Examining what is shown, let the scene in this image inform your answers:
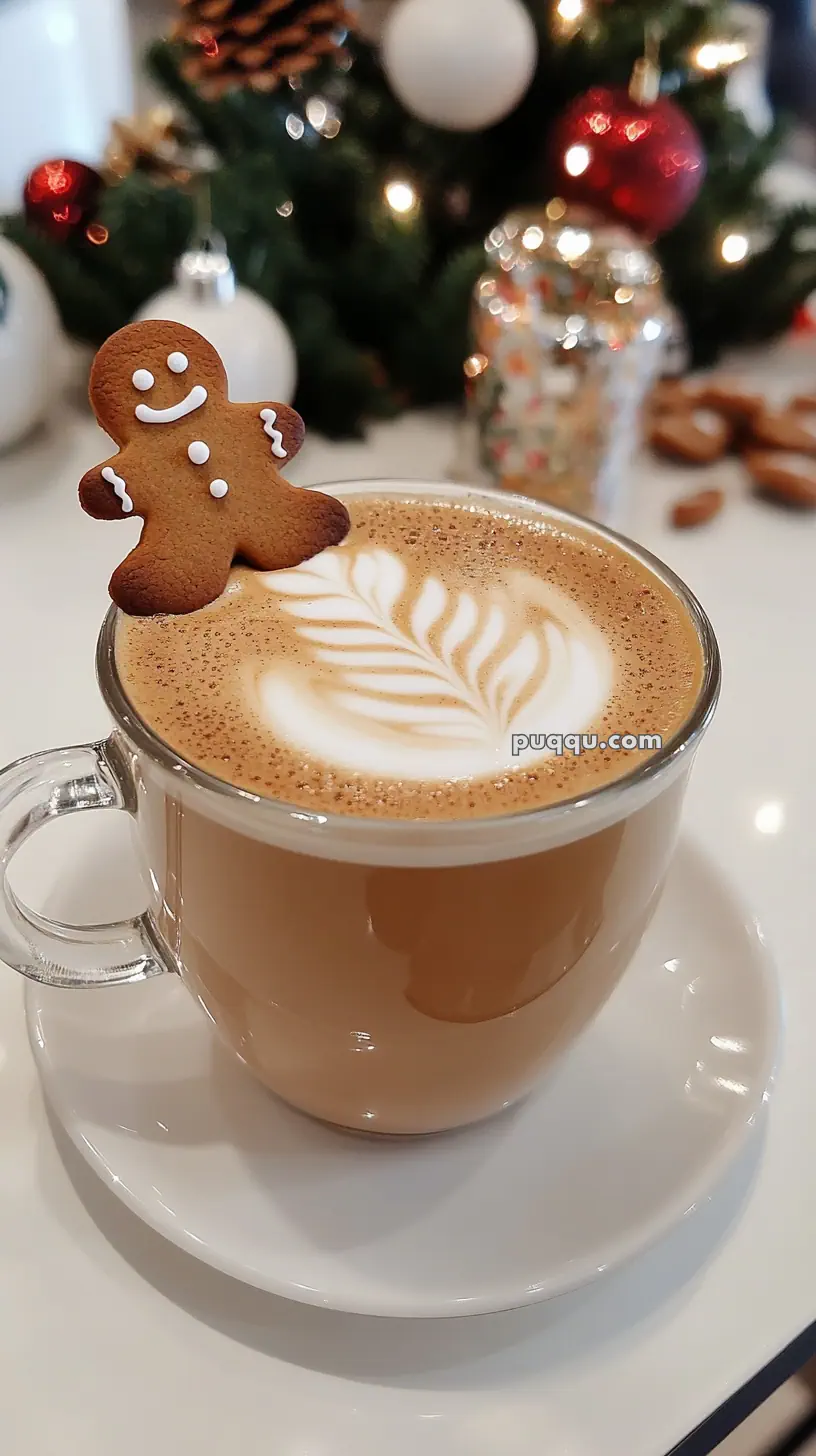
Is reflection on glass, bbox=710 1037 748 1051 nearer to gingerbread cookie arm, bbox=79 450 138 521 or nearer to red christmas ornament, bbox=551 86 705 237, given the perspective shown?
gingerbread cookie arm, bbox=79 450 138 521

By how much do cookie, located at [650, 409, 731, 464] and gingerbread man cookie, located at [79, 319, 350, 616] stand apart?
865 millimetres

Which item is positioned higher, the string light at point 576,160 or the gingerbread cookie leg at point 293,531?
the string light at point 576,160

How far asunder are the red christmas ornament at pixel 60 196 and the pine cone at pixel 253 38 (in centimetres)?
17

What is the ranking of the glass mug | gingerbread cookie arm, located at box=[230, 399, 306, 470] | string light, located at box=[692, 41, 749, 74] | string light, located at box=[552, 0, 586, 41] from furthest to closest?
1. string light, located at box=[692, 41, 749, 74]
2. string light, located at box=[552, 0, 586, 41]
3. gingerbread cookie arm, located at box=[230, 399, 306, 470]
4. the glass mug

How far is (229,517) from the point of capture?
58 centimetres

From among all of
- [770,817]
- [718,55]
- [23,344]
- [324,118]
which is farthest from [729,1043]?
[718,55]

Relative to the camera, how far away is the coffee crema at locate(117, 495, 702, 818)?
48 centimetres

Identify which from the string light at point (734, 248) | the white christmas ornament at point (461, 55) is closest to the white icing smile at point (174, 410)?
the white christmas ornament at point (461, 55)

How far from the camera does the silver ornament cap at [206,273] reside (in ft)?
3.72

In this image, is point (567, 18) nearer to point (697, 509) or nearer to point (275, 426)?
point (697, 509)

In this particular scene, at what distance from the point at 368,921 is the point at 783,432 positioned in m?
1.10

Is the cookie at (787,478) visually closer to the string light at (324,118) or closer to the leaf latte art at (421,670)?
the string light at (324,118)

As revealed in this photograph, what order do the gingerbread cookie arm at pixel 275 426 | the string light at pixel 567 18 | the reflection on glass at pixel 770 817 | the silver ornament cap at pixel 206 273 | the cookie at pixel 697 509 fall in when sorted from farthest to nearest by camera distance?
the string light at pixel 567 18
the cookie at pixel 697 509
the silver ornament cap at pixel 206 273
the reflection on glass at pixel 770 817
the gingerbread cookie arm at pixel 275 426

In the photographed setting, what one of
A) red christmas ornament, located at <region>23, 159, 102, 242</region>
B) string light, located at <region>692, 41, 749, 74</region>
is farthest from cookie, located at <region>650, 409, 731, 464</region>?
red christmas ornament, located at <region>23, 159, 102, 242</region>
